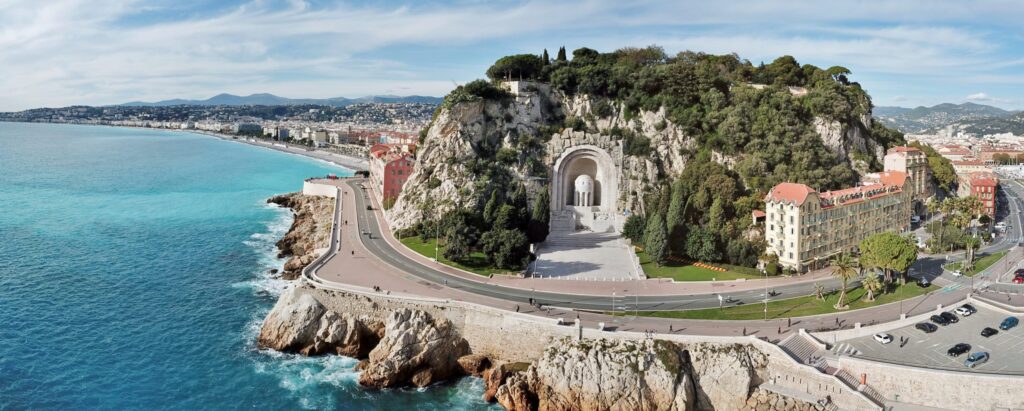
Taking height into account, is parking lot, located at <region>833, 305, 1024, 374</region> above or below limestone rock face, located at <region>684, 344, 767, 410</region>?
above

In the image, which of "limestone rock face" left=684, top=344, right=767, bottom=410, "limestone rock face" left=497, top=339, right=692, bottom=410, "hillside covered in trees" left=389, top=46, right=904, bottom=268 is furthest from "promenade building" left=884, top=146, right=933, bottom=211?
"limestone rock face" left=497, top=339, right=692, bottom=410

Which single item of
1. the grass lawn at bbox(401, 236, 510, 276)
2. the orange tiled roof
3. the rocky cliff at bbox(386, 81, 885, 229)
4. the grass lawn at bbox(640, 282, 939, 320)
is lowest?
the grass lawn at bbox(640, 282, 939, 320)

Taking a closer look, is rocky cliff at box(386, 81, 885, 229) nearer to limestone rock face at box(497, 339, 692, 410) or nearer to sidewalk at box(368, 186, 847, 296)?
Answer: sidewalk at box(368, 186, 847, 296)

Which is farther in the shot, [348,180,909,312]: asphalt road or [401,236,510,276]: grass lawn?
[401,236,510,276]: grass lawn

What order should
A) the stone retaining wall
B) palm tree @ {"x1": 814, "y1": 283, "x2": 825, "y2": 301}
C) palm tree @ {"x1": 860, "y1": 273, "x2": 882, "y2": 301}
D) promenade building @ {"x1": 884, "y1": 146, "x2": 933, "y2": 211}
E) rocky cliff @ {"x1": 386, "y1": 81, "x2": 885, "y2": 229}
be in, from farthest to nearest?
1. promenade building @ {"x1": 884, "y1": 146, "x2": 933, "y2": 211}
2. rocky cliff @ {"x1": 386, "y1": 81, "x2": 885, "y2": 229}
3. palm tree @ {"x1": 814, "y1": 283, "x2": 825, "y2": 301}
4. palm tree @ {"x1": 860, "y1": 273, "x2": 882, "y2": 301}
5. the stone retaining wall

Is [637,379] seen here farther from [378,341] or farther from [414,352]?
[378,341]

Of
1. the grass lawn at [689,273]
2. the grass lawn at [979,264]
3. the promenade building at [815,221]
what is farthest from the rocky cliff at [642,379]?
the grass lawn at [979,264]

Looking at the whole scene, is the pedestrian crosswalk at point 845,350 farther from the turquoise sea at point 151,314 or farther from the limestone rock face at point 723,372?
the turquoise sea at point 151,314

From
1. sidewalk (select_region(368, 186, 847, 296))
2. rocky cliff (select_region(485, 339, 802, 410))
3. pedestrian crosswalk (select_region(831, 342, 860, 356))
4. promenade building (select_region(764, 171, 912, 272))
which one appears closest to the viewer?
rocky cliff (select_region(485, 339, 802, 410))
